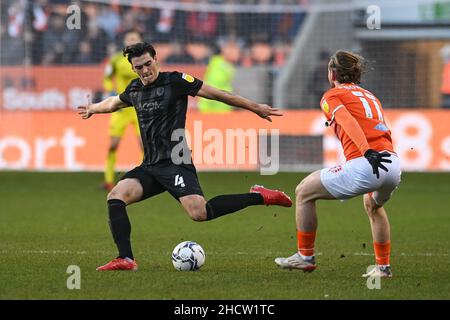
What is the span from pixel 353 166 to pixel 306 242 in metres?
0.78

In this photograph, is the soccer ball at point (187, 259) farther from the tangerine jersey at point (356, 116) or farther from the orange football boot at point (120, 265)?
the tangerine jersey at point (356, 116)

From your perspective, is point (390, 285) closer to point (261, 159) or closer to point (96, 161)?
point (261, 159)

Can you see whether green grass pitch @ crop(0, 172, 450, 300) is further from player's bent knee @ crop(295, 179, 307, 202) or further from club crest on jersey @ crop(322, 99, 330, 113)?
club crest on jersey @ crop(322, 99, 330, 113)

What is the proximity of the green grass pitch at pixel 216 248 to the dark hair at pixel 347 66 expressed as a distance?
1555 millimetres

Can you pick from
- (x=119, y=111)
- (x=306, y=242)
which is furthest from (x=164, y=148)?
(x=119, y=111)

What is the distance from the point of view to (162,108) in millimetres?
8656

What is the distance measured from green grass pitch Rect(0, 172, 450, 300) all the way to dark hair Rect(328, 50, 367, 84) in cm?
155

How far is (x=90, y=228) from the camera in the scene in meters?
11.9

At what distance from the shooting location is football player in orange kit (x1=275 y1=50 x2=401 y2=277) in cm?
766

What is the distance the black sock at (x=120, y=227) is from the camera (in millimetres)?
8320

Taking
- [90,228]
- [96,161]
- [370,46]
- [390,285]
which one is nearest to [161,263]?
[390,285]

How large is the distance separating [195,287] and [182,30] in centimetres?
1637
